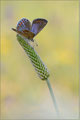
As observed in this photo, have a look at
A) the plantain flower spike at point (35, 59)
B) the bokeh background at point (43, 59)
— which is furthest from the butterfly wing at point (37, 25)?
the bokeh background at point (43, 59)

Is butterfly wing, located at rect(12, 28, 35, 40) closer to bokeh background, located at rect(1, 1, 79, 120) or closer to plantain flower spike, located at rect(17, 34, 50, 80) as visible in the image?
plantain flower spike, located at rect(17, 34, 50, 80)

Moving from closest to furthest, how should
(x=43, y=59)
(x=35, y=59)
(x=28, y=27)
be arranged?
(x=35, y=59)
(x=28, y=27)
(x=43, y=59)

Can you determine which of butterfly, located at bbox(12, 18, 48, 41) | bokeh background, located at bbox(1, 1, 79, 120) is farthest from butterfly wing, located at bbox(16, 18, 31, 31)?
bokeh background, located at bbox(1, 1, 79, 120)

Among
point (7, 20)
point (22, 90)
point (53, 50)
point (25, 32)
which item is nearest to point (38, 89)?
point (22, 90)

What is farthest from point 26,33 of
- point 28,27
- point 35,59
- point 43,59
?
point 43,59

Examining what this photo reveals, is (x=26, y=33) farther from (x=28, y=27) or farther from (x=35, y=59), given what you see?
(x=35, y=59)

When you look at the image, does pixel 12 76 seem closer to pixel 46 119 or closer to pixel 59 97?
pixel 59 97
